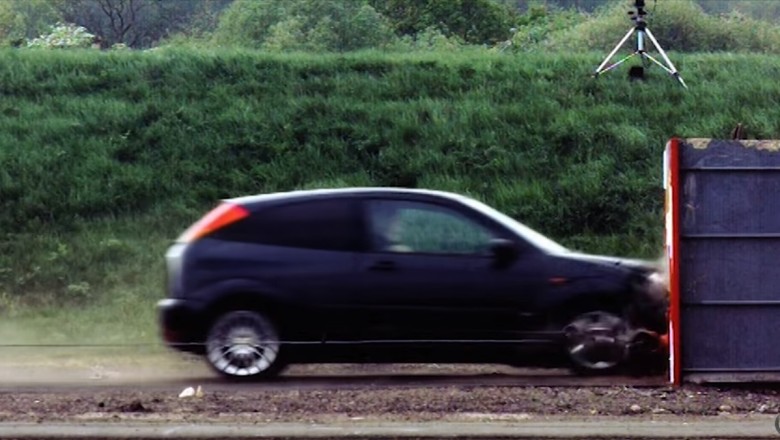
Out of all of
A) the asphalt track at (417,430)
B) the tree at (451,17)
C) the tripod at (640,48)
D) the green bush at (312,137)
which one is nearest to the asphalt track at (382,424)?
the asphalt track at (417,430)

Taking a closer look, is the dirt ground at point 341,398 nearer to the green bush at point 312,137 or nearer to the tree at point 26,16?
the green bush at point 312,137

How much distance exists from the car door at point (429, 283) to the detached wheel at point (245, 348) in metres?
0.76

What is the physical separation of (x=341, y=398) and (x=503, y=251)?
6.37 ft

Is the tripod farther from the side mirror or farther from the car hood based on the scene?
the side mirror

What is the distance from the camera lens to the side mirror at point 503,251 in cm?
1137

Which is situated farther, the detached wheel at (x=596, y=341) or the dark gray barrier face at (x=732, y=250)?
the detached wheel at (x=596, y=341)

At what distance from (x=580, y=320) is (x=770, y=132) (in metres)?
12.3

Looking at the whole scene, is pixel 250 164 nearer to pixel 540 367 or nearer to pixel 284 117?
pixel 284 117

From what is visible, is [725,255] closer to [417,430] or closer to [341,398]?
[341,398]

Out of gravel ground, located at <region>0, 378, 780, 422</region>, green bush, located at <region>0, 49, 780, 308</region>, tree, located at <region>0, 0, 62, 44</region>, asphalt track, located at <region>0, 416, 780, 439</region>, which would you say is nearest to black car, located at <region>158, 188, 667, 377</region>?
gravel ground, located at <region>0, 378, 780, 422</region>

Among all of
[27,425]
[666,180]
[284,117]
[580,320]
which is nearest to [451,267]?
[580,320]

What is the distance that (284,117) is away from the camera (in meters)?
23.7

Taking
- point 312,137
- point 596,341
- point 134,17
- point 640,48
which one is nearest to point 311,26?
point 134,17

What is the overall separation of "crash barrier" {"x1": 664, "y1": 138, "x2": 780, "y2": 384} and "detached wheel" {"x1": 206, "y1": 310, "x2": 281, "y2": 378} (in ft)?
10.4
